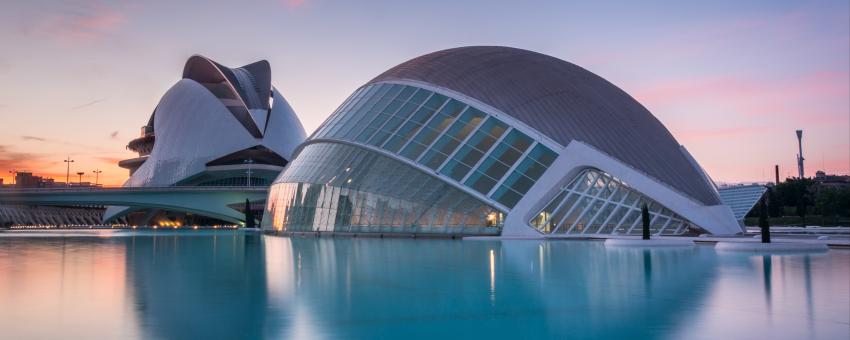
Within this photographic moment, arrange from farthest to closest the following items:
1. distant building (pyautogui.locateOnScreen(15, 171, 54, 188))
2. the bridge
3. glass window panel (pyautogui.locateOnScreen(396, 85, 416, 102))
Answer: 1. distant building (pyautogui.locateOnScreen(15, 171, 54, 188))
2. the bridge
3. glass window panel (pyautogui.locateOnScreen(396, 85, 416, 102))

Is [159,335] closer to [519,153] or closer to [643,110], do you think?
[519,153]

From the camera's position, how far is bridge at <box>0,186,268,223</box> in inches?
3132

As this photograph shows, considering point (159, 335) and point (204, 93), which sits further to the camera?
point (204, 93)

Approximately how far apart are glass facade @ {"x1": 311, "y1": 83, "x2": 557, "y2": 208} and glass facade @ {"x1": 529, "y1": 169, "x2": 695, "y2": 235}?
1.60 m

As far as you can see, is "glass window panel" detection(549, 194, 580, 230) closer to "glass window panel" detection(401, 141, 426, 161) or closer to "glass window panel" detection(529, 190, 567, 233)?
"glass window panel" detection(529, 190, 567, 233)

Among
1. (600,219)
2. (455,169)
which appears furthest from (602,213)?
(455,169)

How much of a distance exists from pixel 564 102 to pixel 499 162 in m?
5.51

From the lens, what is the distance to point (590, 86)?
41.4m

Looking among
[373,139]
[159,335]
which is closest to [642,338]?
[159,335]

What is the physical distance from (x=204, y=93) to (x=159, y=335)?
86543 millimetres

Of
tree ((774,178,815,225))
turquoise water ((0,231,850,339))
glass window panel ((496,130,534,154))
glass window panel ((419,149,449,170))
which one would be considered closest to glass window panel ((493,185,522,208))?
glass window panel ((496,130,534,154))

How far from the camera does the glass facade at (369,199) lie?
114 ft

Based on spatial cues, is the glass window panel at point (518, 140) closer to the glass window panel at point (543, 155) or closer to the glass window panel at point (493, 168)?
the glass window panel at point (543, 155)

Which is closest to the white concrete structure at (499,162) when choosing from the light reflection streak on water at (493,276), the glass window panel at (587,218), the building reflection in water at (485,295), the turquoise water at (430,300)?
the glass window panel at (587,218)
